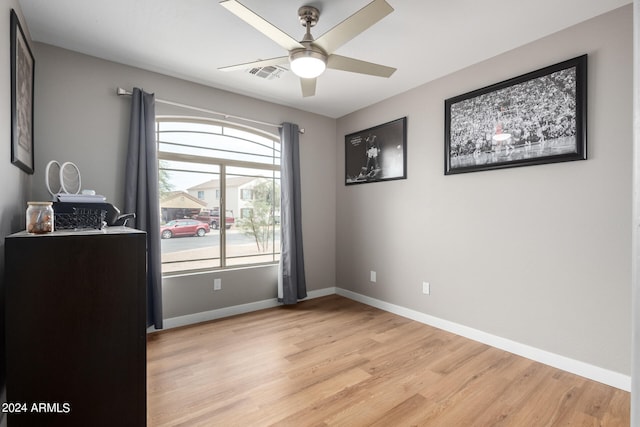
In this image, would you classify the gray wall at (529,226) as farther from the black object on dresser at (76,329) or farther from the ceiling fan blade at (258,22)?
the black object on dresser at (76,329)

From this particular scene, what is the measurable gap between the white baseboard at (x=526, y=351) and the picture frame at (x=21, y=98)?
3.59 metres

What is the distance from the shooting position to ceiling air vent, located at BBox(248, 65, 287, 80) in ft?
9.37

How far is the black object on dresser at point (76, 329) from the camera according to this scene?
1.29 m

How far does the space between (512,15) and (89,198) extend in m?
3.15

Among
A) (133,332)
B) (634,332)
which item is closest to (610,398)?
(634,332)

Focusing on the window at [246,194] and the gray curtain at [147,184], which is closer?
the gray curtain at [147,184]

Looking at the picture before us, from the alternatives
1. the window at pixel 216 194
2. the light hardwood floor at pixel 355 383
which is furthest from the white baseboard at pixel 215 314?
the window at pixel 216 194

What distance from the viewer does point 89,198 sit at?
193 centimetres

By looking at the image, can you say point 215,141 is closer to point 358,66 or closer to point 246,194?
point 246,194

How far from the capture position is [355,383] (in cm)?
207

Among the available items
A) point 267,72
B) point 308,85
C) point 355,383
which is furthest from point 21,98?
point 355,383

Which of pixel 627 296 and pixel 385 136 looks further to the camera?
pixel 385 136

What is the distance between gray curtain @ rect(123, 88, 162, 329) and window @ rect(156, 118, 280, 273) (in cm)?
24

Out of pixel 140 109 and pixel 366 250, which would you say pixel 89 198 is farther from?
pixel 366 250
